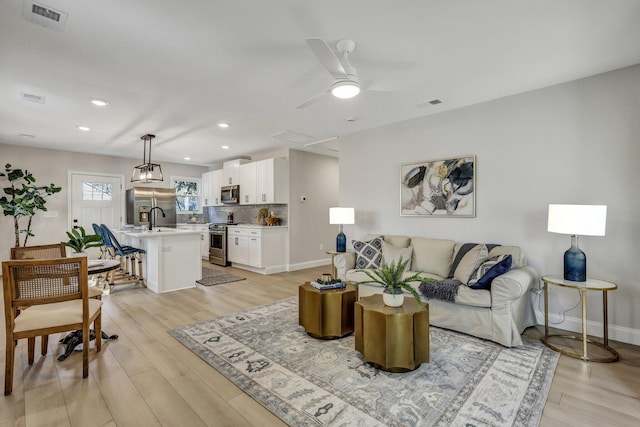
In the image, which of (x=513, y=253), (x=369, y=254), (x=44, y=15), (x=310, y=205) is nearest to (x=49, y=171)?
(x=310, y=205)

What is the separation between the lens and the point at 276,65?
2764 millimetres

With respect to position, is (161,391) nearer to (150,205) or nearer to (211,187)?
(150,205)

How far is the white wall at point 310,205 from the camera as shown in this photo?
6.32 metres

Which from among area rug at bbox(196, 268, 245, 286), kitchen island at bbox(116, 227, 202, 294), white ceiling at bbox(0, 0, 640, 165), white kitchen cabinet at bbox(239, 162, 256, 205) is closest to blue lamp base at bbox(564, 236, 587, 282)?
white ceiling at bbox(0, 0, 640, 165)

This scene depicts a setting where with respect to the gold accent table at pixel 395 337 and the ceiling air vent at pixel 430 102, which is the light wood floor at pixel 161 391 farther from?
the ceiling air vent at pixel 430 102

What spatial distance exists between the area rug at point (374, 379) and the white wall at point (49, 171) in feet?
17.4

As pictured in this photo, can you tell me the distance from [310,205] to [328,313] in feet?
12.9

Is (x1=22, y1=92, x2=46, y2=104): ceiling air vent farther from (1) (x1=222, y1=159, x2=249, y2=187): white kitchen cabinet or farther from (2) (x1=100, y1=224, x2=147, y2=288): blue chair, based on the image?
(1) (x1=222, y1=159, x2=249, y2=187): white kitchen cabinet

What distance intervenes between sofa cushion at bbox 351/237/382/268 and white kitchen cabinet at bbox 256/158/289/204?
254cm

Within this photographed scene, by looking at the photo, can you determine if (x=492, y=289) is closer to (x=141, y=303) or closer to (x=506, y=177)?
(x=506, y=177)

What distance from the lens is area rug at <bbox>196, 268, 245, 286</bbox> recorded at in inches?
204

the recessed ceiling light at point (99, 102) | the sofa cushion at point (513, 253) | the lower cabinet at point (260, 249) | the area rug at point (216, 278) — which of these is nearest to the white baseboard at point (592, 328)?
the sofa cushion at point (513, 253)

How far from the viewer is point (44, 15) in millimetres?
2025

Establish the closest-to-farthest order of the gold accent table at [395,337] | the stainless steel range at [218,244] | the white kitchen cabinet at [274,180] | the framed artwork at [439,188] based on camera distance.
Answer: the gold accent table at [395,337], the framed artwork at [439,188], the white kitchen cabinet at [274,180], the stainless steel range at [218,244]
